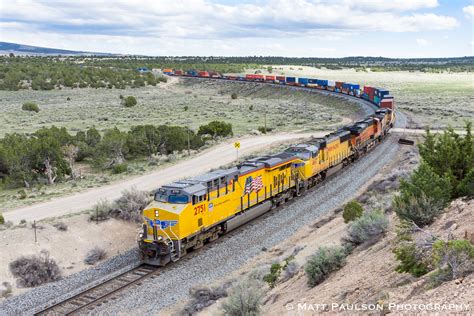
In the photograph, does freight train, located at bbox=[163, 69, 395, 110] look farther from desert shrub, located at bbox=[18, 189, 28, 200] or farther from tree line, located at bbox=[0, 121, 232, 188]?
desert shrub, located at bbox=[18, 189, 28, 200]

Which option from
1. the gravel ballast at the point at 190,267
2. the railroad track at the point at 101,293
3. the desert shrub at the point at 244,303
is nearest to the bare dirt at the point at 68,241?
the gravel ballast at the point at 190,267

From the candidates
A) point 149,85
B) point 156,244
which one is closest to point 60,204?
point 156,244

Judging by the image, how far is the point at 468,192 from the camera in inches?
818

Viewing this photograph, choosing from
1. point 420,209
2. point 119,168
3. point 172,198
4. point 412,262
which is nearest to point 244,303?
point 412,262

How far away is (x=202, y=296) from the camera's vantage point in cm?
1917

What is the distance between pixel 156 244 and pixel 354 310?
1266 centimetres

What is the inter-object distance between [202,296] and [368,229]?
716 centimetres

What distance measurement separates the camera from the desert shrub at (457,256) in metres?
11.1

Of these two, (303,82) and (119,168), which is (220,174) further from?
(303,82)

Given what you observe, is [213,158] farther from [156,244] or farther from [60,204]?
[156,244]

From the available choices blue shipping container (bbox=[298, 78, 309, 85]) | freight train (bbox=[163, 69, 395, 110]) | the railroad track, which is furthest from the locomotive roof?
blue shipping container (bbox=[298, 78, 309, 85])

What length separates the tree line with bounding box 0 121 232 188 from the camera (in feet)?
140

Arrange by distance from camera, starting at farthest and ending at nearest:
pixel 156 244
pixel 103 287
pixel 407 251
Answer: pixel 156 244, pixel 103 287, pixel 407 251

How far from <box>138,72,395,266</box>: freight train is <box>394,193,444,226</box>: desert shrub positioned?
382 inches
